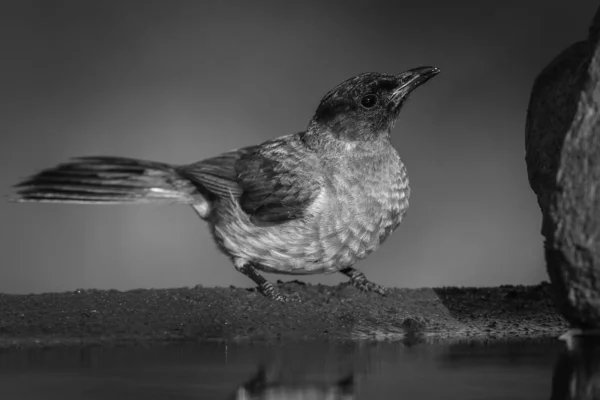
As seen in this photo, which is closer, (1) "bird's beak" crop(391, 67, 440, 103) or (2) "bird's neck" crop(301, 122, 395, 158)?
(1) "bird's beak" crop(391, 67, 440, 103)

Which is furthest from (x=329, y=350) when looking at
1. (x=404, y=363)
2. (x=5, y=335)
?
(x=5, y=335)

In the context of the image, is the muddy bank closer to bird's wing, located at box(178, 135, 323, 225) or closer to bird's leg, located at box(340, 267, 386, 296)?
bird's leg, located at box(340, 267, 386, 296)

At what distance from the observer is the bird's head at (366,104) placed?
786cm

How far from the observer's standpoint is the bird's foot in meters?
6.96

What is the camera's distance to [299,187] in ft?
25.6

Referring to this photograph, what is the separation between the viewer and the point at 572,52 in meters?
6.06

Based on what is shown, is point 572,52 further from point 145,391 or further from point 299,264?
point 145,391

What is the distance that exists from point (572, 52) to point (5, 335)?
401 centimetres

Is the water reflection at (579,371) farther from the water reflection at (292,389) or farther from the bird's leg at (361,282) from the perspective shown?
the bird's leg at (361,282)

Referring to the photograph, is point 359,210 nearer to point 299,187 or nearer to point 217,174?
point 299,187

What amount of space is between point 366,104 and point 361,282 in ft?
4.93

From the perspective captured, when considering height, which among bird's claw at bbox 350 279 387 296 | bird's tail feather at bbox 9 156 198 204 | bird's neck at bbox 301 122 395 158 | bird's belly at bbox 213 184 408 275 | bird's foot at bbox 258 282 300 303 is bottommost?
bird's foot at bbox 258 282 300 303

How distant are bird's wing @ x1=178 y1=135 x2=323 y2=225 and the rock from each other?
2.30 m

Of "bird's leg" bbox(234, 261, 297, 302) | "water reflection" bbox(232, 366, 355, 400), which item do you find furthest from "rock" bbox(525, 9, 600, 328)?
"bird's leg" bbox(234, 261, 297, 302)
